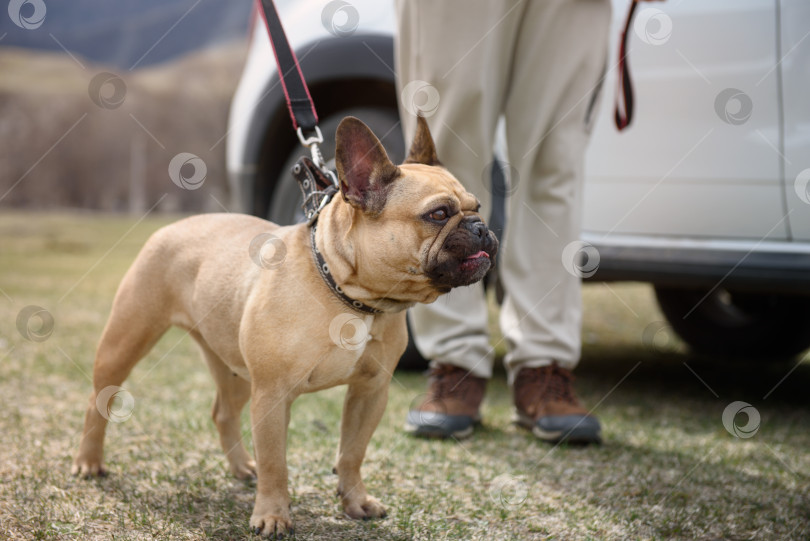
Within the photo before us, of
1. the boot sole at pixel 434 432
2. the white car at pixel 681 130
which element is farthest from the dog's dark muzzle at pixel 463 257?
the white car at pixel 681 130

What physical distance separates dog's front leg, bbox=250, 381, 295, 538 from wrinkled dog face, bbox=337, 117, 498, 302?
0.35 m

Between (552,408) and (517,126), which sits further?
(517,126)

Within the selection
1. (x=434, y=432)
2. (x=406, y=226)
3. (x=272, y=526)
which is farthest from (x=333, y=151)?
(x=272, y=526)

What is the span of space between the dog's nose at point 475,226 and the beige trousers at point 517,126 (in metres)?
0.84

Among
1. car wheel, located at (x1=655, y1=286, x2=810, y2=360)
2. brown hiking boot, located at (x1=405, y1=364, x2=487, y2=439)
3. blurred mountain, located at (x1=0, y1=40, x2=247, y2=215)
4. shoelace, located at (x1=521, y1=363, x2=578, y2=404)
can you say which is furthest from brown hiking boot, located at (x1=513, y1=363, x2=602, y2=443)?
blurred mountain, located at (x1=0, y1=40, x2=247, y2=215)

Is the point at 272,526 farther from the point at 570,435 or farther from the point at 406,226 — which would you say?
the point at 570,435

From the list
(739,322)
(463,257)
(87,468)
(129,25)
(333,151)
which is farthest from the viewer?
(129,25)

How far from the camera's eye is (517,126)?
2.62 metres

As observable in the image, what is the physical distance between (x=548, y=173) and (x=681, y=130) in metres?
0.65

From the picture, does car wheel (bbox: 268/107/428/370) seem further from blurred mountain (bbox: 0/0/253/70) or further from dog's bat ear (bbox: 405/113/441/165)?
blurred mountain (bbox: 0/0/253/70)

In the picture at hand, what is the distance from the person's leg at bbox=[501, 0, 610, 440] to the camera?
2.51 meters

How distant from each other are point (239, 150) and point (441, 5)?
5.05 feet

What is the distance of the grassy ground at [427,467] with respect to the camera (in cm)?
178

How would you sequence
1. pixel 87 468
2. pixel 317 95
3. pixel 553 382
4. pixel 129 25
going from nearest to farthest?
1. pixel 87 468
2. pixel 553 382
3. pixel 317 95
4. pixel 129 25
